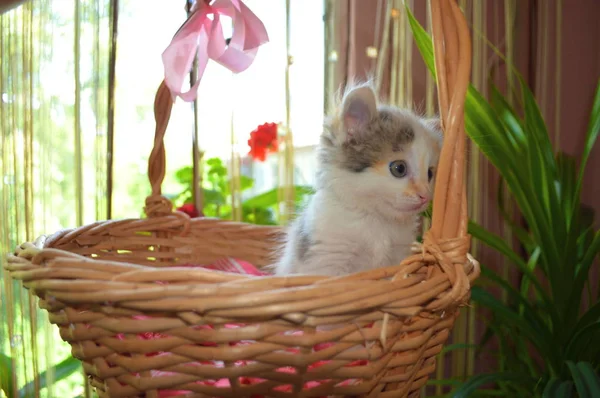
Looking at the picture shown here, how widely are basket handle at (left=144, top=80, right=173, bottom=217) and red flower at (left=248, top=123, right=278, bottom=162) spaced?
0.74 metres

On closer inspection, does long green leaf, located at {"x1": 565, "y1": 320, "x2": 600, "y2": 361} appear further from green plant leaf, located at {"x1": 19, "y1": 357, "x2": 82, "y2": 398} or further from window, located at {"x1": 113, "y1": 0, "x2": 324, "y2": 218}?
green plant leaf, located at {"x1": 19, "y1": 357, "x2": 82, "y2": 398}

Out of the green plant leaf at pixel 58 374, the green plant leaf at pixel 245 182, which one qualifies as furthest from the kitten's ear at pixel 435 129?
the green plant leaf at pixel 58 374

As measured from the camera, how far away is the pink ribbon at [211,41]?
1.10 meters

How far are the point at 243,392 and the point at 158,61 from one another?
176cm

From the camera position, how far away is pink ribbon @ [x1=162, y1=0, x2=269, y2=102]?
3.62 ft

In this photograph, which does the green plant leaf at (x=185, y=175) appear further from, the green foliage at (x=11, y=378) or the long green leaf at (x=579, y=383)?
the long green leaf at (x=579, y=383)

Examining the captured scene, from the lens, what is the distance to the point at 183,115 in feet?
7.34

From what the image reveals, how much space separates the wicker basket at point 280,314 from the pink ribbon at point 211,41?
0.46 m

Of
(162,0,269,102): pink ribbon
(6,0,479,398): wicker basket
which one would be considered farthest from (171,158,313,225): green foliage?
(6,0,479,398): wicker basket

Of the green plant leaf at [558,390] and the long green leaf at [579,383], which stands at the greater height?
the long green leaf at [579,383]

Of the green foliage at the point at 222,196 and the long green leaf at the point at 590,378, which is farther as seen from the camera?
the green foliage at the point at 222,196

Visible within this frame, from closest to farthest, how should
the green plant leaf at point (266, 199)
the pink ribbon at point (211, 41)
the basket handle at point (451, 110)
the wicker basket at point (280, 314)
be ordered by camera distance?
the wicker basket at point (280, 314), the basket handle at point (451, 110), the pink ribbon at point (211, 41), the green plant leaf at point (266, 199)

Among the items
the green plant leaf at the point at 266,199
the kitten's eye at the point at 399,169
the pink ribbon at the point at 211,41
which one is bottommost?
the green plant leaf at the point at 266,199

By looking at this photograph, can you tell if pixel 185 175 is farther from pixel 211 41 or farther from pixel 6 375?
pixel 211 41
